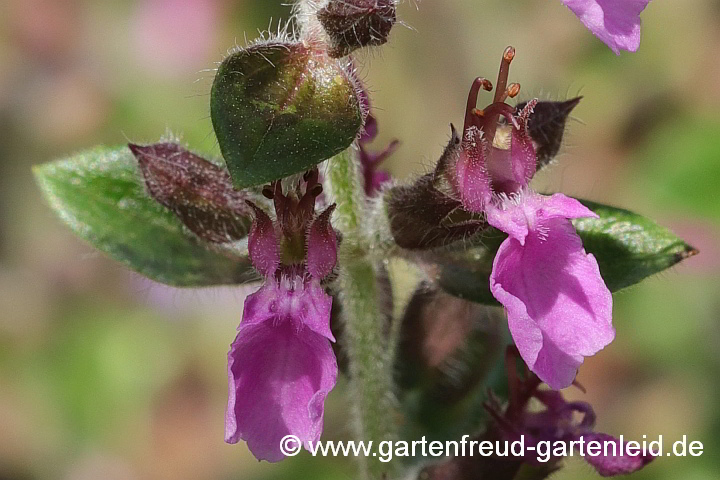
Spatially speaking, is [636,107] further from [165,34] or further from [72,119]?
[72,119]

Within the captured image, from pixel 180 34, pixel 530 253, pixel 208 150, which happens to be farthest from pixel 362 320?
pixel 180 34

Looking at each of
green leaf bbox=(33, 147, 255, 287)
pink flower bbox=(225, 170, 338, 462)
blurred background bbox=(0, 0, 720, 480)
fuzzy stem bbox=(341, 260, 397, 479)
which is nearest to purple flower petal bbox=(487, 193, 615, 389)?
pink flower bbox=(225, 170, 338, 462)

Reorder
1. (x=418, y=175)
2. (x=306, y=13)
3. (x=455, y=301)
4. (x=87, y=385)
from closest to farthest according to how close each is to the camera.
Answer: (x=306, y=13) → (x=418, y=175) → (x=455, y=301) → (x=87, y=385)

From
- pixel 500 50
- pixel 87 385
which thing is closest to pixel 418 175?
pixel 87 385

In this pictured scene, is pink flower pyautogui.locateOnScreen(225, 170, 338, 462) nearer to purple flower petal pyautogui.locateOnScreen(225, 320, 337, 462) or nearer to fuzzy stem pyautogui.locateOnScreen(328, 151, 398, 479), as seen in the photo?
purple flower petal pyautogui.locateOnScreen(225, 320, 337, 462)

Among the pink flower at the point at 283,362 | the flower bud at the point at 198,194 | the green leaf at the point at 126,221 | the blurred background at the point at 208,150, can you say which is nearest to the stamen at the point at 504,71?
the pink flower at the point at 283,362

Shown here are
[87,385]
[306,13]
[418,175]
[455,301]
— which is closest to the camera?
[306,13]

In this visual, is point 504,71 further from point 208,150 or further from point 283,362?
point 208,150
